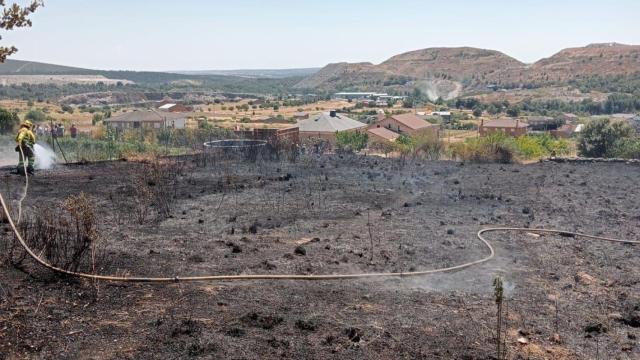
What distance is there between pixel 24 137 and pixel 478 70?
156 metres

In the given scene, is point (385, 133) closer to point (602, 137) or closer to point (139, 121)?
point (139, 121)

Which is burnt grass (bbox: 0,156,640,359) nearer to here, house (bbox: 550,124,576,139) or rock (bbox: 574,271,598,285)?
rock (bbox: 574,271,598,285)

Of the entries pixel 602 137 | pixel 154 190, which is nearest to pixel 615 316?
pixel 154 190

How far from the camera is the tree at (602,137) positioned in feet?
95.3

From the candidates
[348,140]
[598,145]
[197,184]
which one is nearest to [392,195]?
[197,184]

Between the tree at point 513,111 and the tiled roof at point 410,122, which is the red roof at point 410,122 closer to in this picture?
the tiled roof at point 410,122

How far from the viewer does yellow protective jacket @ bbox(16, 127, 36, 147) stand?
14820 millimetres

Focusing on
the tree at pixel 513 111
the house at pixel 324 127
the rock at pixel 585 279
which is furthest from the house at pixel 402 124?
the rock at pixel 585 279

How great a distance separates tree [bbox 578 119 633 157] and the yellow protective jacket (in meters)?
25.6

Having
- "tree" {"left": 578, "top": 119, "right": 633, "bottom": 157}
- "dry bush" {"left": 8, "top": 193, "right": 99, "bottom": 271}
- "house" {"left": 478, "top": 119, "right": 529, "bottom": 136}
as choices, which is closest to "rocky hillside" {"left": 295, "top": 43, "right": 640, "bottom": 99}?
"house" {"left": 478, "top": 119, "right": 529, "bottom": 136}

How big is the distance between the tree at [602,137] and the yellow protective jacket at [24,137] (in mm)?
25634

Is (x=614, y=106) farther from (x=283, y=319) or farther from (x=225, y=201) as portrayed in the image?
(x=283, y=319)

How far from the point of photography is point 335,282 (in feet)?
26.4

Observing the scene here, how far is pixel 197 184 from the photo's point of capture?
16.2 m
